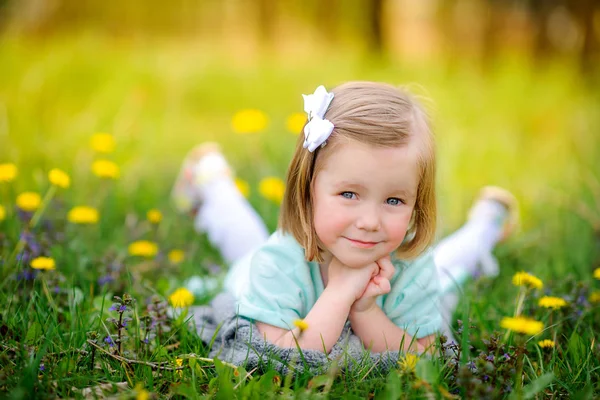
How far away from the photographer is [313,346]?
1652 mm

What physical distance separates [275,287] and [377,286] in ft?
0.96

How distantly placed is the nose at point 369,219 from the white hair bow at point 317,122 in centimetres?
21

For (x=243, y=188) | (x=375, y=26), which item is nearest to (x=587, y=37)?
(x=375, y=26)

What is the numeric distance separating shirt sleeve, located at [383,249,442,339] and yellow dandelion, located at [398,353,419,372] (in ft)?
0.67

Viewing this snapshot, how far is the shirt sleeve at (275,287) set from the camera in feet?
5.69

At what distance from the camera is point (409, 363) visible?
5.12ft

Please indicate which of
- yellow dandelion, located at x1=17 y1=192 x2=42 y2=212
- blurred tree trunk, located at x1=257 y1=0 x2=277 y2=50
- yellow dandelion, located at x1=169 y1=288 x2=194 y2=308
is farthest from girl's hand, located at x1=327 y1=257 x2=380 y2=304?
blurred tree trunk, located at x1=257 y1=0 x2=277 y2=50

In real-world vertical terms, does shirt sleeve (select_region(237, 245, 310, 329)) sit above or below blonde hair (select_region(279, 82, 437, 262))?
below

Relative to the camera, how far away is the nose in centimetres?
157

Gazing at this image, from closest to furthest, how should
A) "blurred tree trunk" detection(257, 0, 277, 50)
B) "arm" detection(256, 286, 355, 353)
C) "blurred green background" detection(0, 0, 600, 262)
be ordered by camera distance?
1. "arm" detection(256, 286, 355, 353)
2. "blurred green background" detection(0, 0, 600, 262)
3. "blurred tree trunk" detection(257, 0, 277, 50)

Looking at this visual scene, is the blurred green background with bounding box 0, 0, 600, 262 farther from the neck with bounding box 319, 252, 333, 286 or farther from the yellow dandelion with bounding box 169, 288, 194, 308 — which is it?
the yellow dandelion with bounding box 169, 288, 194, 308

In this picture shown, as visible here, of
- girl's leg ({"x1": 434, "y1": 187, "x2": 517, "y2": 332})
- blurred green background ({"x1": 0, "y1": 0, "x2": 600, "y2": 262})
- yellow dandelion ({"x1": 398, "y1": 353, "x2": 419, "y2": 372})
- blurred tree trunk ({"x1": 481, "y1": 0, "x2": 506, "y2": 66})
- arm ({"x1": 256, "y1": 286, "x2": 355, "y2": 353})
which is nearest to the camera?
yellow dandelion ({"x1": 398, "y1": 353, "x2": 419, "y2": 372})

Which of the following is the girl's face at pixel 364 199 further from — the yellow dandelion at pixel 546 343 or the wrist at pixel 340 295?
the yellow dandelion at pixel 546 343

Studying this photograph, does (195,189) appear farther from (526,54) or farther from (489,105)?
(526,54)
